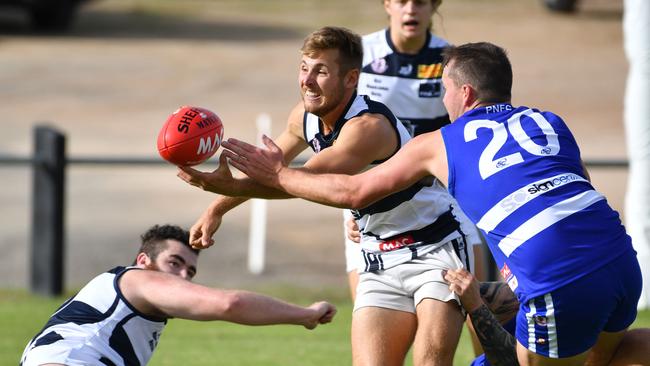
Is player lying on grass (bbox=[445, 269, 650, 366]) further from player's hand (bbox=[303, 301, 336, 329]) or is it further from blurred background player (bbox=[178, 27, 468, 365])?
player's hand (bbox=[303, 301, 336, 329])

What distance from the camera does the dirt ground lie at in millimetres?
14930

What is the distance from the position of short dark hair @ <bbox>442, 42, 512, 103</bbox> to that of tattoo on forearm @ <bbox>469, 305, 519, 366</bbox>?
1.03m

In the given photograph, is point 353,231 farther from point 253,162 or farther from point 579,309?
point 579,309

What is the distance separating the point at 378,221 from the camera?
18.8 feet

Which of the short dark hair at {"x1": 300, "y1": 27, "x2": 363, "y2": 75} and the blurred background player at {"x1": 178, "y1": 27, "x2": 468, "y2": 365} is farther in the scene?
the short dark hair at {"x1": 300, "y1": 27, "x2": 363, "y2": 75}

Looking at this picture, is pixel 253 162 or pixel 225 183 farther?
pixel 225 183

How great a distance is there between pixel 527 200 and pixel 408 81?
258cm

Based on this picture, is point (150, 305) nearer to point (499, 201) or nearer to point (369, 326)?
point (369, 326)

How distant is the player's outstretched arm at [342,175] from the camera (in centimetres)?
492

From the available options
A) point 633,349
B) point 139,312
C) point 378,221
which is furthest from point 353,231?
point 633,349

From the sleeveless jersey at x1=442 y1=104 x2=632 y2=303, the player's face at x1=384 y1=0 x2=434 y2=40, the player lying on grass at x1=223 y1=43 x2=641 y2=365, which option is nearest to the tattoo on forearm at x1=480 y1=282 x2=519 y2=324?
the player lying on grass at x1=223 y1=43 x2=641 y2=365

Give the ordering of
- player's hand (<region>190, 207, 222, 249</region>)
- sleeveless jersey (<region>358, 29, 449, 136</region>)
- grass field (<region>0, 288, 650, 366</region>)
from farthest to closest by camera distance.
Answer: grass field (<region>0, 288, 650, 366</region>) < sleeveless jersey (<region>358, 29, 449, 136</region>) < player's hand (<region>190, 207, 222, 249</region>)

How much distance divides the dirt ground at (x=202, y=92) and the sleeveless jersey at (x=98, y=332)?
677 cm

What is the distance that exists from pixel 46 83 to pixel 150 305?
2005 cm
